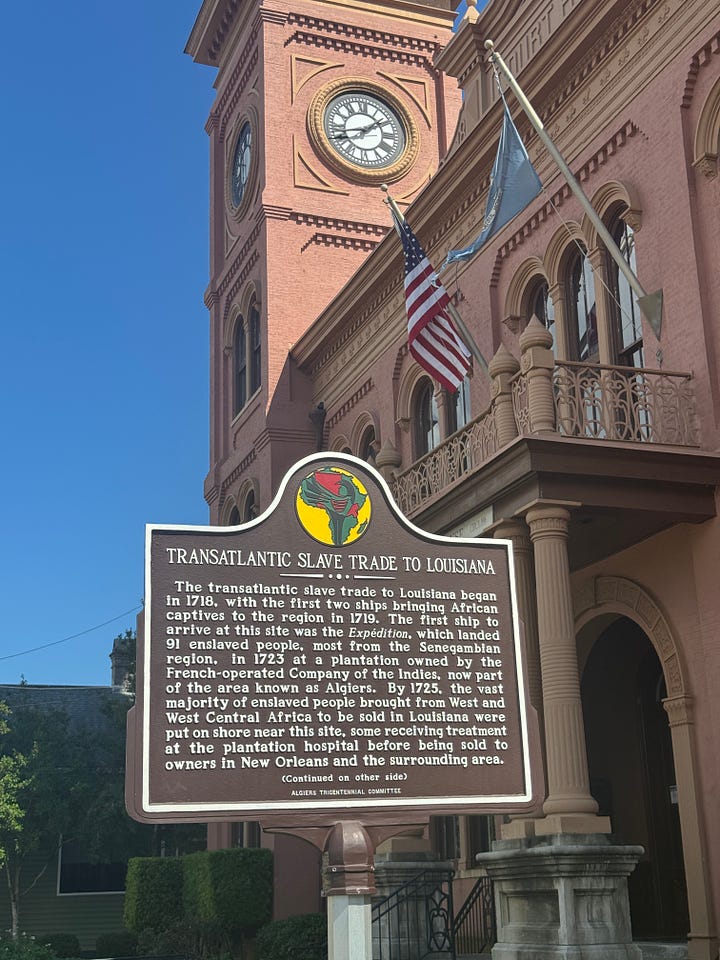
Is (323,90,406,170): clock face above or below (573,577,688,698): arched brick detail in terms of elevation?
above

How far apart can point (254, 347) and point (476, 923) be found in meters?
16.9

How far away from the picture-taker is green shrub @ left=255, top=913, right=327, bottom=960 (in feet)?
67.5

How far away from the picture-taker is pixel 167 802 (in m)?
6.60

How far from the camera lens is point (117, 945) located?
3169cm

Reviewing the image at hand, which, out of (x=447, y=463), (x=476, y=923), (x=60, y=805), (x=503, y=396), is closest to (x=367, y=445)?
(x=447, y=463)

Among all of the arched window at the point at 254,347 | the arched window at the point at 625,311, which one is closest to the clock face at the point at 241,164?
the arched window at the point at 254,347

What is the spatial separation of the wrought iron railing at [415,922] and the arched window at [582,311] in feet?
24.0

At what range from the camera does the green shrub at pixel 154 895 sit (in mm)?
27516

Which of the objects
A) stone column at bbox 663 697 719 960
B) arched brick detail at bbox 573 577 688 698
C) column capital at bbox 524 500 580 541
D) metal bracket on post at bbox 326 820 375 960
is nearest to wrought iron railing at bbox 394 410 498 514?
column capital at bbox 524 500 580 541

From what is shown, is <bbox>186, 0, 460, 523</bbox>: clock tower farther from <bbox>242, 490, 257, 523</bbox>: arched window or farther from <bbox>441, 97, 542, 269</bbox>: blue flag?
<bbox>441, 97, 542, 269</bbox>: blue flag

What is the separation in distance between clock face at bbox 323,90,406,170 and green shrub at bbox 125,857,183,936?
1723 cm

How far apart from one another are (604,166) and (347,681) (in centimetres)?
1198

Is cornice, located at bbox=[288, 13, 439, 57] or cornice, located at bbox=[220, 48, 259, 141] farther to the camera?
cornice, located at bbox=[220, 48, 259, 141]

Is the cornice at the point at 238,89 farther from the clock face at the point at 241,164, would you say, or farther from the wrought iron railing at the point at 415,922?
the wrought iron railing at the point at 415,922
